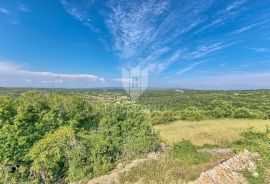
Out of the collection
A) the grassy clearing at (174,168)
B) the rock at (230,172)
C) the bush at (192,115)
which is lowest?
the bush at (192,115)

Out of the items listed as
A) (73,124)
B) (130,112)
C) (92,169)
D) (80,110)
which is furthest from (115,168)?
(80,110)

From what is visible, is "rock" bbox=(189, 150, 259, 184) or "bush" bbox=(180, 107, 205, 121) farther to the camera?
"bush" bbox=(180, 107, 205, 121)

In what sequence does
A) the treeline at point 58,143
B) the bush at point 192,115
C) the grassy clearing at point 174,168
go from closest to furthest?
the grassy clearing at point 174,168
the treeline at point 58,143
the bush at point 192,115

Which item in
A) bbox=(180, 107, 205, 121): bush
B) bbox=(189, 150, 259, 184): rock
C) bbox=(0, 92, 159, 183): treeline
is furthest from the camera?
bbox=(180, 107, 205, 121): bush

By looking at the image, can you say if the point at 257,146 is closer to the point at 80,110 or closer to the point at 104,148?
the point at 104,148

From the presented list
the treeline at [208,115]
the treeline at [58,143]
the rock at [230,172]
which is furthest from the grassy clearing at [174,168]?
the treeline at [208,115]

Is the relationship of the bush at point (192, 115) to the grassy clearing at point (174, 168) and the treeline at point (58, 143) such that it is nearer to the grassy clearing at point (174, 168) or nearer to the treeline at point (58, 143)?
the treeline at point (58, 143)

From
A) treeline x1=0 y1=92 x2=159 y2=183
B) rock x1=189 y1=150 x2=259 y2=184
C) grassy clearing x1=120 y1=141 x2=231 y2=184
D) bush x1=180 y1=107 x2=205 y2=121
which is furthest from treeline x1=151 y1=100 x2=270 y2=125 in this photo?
rock x1=189 y1=150 x2=259 y2=184

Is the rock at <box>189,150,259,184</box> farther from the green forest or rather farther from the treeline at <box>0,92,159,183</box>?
the treeline at <box>0,92,159,183</box>

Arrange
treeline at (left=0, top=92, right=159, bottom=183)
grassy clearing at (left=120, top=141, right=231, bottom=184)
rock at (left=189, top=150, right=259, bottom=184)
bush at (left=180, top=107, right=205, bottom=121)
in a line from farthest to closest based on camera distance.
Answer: bush at (left=180, top=107, right=205, bottom=121) → treeline at (left=0, top=92, right=159, bottom=183) → grassy clearing at (left=120, top=141, right=231, bottom=184) → rock at (left=189, top=150, right=259, bottom=184)

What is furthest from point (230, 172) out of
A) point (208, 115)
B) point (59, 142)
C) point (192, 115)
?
point (208, 115)
